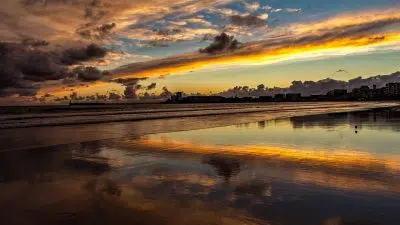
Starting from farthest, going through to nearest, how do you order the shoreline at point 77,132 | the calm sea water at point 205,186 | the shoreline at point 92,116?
1. the shoreline at point 92,116
2. the shoreline at point 77,132
3. the calm sea water at point 205,186

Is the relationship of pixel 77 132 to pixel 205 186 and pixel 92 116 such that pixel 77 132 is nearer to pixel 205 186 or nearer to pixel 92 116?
pixel 205 186

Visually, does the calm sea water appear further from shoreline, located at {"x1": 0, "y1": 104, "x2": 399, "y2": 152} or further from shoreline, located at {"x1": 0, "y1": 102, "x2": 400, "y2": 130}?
shoreline, located at {"x1": 0, "y1": 102, "x2": 400, "y2": 130}

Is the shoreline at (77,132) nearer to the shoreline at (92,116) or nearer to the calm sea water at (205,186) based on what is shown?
the calm sea water at (205,186)

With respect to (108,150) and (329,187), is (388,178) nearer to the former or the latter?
(329,187)

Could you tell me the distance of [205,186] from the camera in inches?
434

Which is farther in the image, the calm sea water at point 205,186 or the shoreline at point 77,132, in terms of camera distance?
the shoreline at point 77,132

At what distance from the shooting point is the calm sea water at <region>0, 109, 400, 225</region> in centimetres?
815

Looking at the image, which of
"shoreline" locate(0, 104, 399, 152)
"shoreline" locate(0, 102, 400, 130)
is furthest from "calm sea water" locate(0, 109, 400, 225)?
"shoreline" locate(0, 102, 400, 130)

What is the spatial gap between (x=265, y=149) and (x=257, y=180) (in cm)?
748

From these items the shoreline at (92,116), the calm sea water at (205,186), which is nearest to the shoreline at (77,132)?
the calm sea water at (205,186)

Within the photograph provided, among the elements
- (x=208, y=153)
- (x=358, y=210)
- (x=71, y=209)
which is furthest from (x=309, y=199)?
(x=208, y=153)

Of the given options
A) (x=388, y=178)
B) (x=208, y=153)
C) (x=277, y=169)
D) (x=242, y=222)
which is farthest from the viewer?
(x=208, y=153)

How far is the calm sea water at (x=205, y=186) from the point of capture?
8148 millimetres

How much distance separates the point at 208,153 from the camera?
1805 centimetres
